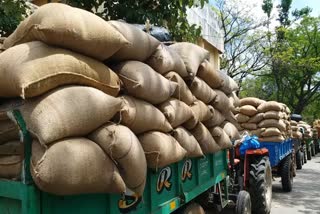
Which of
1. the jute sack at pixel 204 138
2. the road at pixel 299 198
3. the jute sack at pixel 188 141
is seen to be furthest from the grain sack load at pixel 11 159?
the road at pixel 299 198

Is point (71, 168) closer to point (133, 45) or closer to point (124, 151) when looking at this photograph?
point (124, 151)

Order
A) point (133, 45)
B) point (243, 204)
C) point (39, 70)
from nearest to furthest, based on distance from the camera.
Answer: point (39, 70), point (133, 45), point (243, 204)

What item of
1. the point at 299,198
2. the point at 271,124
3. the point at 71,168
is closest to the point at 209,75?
the point at 71,168

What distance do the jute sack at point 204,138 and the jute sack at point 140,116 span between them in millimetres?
938

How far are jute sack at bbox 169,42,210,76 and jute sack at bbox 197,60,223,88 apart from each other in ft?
0.35

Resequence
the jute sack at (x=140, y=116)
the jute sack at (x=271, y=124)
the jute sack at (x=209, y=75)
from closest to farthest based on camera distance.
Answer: the jute sack at (x=140, y=116), the jute sack at (x=209, y=75), the jute sack at (x=271, y=124)

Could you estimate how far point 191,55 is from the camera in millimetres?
4008

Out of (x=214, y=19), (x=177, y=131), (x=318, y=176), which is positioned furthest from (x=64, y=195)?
(x=214, y=19)

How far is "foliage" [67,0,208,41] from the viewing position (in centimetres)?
543

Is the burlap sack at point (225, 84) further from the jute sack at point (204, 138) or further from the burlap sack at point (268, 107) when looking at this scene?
the burlap sack at point (268, 107)

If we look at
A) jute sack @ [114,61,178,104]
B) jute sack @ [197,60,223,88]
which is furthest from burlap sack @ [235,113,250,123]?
jute sack @ [114,61,178,104]

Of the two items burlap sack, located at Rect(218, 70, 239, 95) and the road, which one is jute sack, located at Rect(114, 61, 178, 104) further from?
the road

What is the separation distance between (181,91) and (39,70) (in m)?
1.68

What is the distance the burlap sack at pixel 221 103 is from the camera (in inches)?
184
